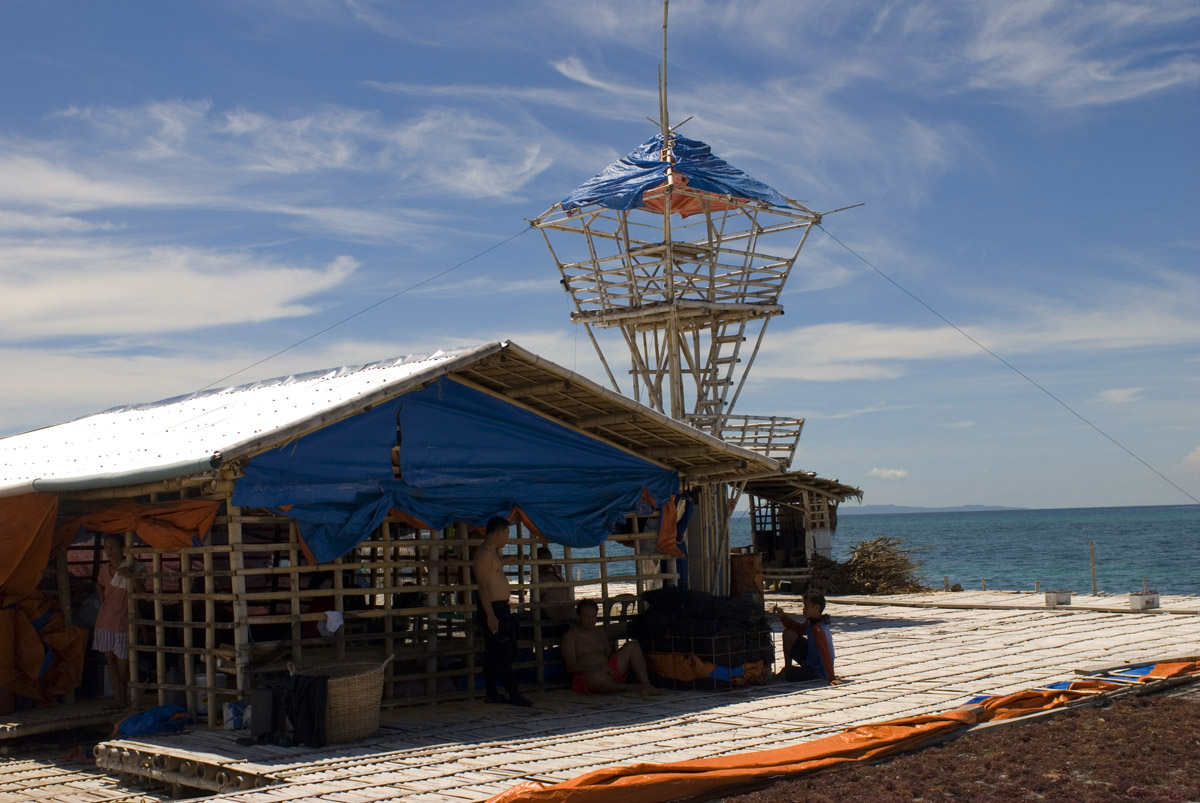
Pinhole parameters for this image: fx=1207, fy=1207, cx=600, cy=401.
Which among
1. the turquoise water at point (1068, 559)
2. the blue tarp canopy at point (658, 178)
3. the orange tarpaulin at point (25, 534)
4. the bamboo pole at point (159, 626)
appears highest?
the blue tarp canopy at point (658, 178)

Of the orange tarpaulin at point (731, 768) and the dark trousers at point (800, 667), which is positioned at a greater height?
the dark trousers at point (800, 667)

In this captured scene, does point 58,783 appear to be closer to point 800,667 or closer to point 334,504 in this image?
point 334,504

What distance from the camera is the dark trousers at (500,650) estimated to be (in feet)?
36.4

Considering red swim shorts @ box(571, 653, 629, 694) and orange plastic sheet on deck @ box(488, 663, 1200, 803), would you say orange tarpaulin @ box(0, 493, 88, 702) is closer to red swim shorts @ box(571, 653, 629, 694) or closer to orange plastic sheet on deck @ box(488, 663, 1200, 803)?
red swim shorts @ box(571, 653, 629, 694)

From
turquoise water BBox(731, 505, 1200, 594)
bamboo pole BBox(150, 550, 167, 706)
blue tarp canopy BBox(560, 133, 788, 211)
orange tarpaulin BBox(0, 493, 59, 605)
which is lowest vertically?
turquoise water BBox(731, 505, 1200, 594)

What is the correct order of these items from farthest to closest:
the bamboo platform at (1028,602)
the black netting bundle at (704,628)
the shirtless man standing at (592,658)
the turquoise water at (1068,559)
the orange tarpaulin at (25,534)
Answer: the turquoise water at (1068,559) → the bamboo platform at (1028,602) → the shirtless man standing at (592,658) → the black netting bundle at (704,628) → the orange tarpaulin at (25,534)

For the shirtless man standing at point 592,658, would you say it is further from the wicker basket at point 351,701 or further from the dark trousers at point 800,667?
the wicker basket at point 351,701

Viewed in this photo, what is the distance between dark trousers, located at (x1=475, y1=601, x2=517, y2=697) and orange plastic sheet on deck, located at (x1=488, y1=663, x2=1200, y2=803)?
146 inches

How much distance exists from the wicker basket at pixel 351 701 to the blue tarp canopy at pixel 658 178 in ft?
35.6

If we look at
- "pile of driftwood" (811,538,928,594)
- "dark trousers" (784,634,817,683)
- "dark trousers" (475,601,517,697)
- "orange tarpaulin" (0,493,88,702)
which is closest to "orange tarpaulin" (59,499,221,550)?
"orange tarpaulin" (0,493,88,702)

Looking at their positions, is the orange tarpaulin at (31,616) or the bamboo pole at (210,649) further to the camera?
the orange tarpaulin at (31,616)

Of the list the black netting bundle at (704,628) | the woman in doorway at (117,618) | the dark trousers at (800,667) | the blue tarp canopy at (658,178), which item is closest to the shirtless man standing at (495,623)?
the black netting bundle at (704,628)

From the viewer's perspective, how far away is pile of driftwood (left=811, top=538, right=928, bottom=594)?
88.5ft

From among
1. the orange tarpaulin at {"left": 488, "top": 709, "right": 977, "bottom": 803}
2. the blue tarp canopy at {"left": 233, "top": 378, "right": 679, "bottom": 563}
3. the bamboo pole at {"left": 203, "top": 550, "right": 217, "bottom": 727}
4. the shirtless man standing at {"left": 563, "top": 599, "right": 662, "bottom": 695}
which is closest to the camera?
the orange tarpaulin at {"left": 488, "top": 709, "right": 977, "bottom": 803}
